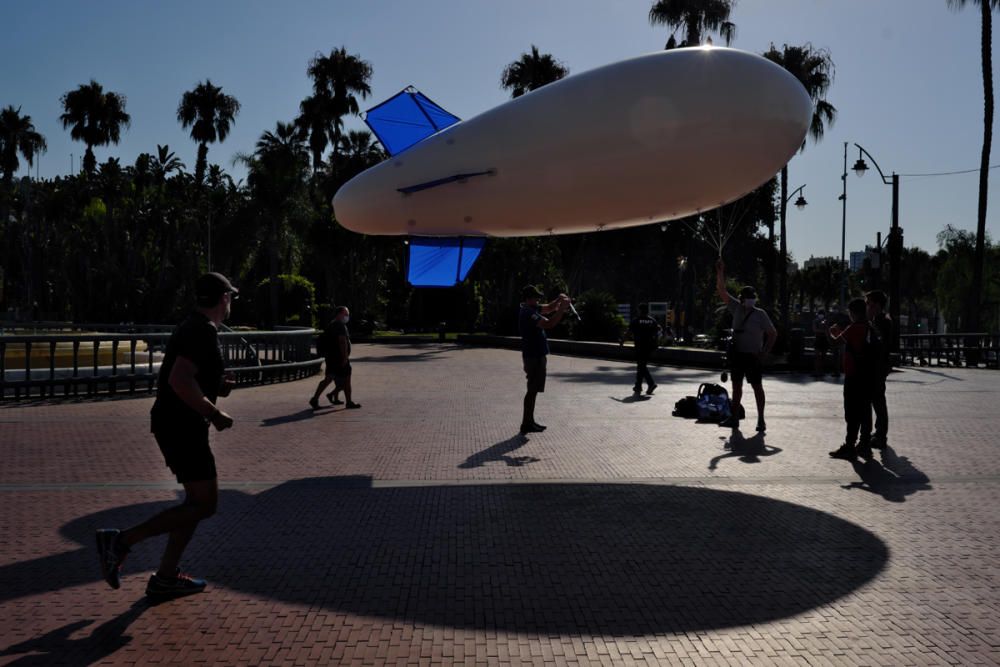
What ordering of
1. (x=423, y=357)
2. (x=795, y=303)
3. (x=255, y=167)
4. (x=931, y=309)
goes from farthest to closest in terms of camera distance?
(x=795, y=303)
(x=931, y=309)
(x=255, y=167)
(x=423, y=357)

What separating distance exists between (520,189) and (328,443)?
3621mm

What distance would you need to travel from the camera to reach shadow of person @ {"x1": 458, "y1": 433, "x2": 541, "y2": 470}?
8492 mm

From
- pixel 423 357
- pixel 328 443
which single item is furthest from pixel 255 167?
pixel 328 443

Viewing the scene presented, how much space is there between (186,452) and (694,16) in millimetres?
35284

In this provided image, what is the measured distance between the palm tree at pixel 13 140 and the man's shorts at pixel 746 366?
216 feet

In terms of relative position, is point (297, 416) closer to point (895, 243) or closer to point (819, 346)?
point (819, 346)

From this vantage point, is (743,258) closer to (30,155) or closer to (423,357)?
(423,357)

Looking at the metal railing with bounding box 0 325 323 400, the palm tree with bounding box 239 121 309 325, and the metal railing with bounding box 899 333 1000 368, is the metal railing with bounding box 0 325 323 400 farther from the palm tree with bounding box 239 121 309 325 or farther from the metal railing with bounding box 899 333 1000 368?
the palm tree with bounding box 239 121 309 325

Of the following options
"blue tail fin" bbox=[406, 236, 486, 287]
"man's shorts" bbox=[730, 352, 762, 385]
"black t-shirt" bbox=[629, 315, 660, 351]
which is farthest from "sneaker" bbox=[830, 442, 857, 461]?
"black t-shirt" bbox=[629, 315, 660, 351]

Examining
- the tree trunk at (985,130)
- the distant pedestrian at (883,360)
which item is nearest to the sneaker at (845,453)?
the distant pedestrian at (883,360)

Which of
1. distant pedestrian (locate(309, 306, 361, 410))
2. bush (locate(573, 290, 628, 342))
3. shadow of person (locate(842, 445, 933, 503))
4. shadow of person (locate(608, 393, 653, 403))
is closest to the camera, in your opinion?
shadow of person (locate(842, 445, 933, 503))

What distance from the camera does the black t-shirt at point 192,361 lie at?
4383 millimetres

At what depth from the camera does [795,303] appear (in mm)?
165125

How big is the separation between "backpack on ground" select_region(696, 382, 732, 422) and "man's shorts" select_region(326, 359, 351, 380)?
539 centimetres
